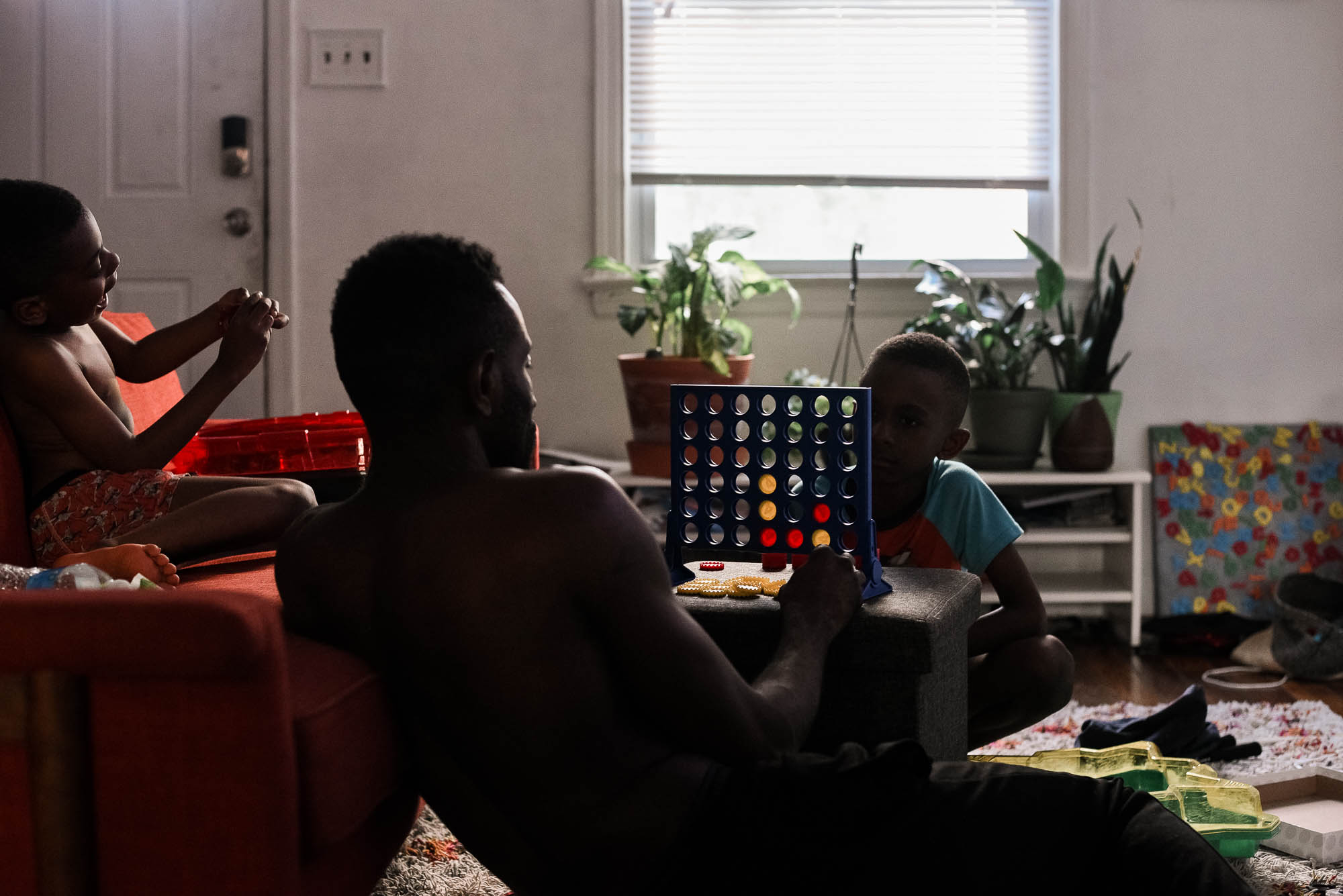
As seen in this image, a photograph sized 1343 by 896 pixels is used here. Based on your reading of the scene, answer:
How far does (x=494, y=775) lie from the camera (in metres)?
0.99

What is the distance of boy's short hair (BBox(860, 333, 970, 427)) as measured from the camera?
5.45 feet

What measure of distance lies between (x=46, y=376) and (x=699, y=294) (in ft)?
5.36

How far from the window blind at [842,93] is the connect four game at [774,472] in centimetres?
220

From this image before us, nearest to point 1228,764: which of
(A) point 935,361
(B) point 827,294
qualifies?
(A) point 935,361

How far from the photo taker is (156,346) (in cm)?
206

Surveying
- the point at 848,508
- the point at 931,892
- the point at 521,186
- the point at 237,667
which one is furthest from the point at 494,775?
the point at 521,186

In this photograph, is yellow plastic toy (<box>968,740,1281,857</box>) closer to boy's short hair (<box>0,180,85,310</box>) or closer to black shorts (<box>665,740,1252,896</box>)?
black shorts (<box>665,740,1252,896</box>)

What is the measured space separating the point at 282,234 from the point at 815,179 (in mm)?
1483

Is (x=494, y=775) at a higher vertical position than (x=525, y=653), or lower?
lower

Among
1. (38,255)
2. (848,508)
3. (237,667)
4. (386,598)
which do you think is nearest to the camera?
(237,667)

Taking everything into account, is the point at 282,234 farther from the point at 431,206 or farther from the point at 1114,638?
the point at 1114,638

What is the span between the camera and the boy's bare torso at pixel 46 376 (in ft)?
5.56

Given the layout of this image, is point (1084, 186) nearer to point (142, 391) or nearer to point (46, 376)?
point (142, 391)

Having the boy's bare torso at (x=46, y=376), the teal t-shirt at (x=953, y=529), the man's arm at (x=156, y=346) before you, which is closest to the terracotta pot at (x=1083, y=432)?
the teal t-shirt at (x=953, y=529)
